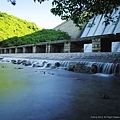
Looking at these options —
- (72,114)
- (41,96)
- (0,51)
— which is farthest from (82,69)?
(0,51)

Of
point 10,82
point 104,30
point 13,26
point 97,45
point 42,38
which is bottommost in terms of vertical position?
Result: point 10,82

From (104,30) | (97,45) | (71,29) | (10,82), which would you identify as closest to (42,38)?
(71,29)

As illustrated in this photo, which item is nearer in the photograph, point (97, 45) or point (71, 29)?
point (97, 45)

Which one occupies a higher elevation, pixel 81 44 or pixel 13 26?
pixel 13 26

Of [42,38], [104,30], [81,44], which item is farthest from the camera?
[42,38]

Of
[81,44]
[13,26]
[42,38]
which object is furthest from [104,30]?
[13,26]

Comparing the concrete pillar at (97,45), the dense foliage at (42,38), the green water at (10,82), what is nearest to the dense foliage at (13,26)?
the dense foliage at (42,38)

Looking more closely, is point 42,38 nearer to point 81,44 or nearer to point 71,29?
point 71,29

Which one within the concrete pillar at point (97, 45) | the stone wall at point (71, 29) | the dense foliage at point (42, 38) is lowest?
the concrete pillar at point (97, 45)

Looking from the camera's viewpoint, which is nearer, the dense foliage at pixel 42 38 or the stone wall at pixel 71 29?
the stone wall at pixel 71 29

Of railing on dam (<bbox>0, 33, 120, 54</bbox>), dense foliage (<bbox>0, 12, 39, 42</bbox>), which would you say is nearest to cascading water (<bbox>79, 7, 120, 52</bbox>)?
railing on dam (<bbox>0, 33, 120, 54</bbox>)

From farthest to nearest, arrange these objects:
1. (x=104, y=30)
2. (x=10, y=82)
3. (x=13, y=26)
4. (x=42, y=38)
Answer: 1. (x=13, y=26)
2. (x=42, y=38)
3. (x=104, y=30)
4. (x=10, y=82)

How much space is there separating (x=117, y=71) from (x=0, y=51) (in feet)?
84.3

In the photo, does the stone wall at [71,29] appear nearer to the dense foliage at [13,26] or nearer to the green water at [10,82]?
the dense foliage at [13,26]
